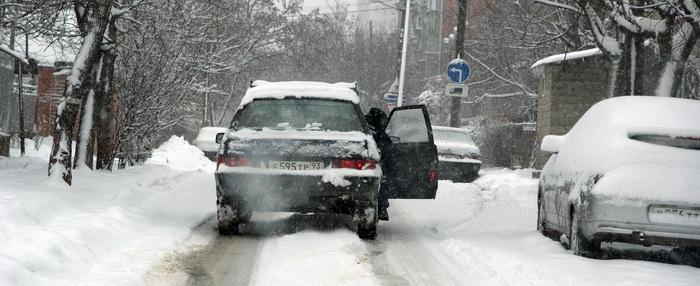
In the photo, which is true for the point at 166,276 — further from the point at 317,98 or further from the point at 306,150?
the point at 317,98

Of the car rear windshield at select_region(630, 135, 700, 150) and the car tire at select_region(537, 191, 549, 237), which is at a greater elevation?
the car rear windshield at select_region(630, 135, 700, 150)

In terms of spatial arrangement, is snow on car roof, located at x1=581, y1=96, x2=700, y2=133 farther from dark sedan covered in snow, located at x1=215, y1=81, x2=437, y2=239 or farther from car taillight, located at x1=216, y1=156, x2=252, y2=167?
car taillight, located at x1=216, y1=156, x2=252, y2=167

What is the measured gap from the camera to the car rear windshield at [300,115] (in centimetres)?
900

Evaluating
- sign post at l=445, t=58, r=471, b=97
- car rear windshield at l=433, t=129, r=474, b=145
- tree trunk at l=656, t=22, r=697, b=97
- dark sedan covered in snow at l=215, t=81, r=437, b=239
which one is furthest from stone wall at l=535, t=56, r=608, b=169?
dark sedan covered in snow at l=215, t=81, r=437, b=239

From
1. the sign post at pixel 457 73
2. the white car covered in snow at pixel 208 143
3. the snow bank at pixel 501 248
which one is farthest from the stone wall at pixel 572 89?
the white car covered in snow at pixel 208 143

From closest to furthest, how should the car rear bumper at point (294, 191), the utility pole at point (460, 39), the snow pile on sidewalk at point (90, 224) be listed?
the snow pile on sidewalk at point (90, 224)
the car rear bumper at point (294, 191)
the utility pole at point (460, 39)

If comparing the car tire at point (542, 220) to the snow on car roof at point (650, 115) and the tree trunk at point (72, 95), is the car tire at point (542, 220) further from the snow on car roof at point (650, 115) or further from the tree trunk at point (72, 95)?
the tree trunk at point (72, 95)

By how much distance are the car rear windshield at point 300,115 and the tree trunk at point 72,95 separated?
295 cm

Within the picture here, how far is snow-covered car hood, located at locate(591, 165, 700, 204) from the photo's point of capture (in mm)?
6918

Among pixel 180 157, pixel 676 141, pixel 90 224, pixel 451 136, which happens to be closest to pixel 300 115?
pixel 90 224

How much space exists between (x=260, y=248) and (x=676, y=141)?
407 centimetres

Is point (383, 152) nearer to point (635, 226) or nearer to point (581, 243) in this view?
point (581, 243)

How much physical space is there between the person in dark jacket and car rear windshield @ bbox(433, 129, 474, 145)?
30.8 ft

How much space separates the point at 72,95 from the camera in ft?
35.4
